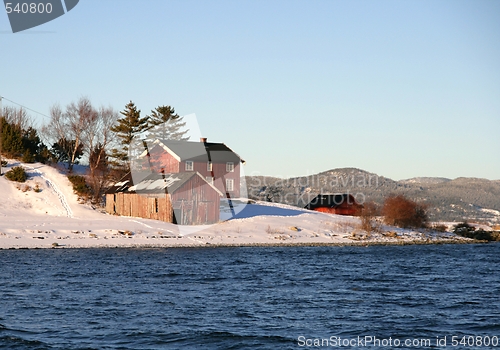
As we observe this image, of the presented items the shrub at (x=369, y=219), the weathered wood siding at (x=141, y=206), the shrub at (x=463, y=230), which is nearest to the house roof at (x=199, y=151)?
the weathered wood siding at (x=141, y=206)

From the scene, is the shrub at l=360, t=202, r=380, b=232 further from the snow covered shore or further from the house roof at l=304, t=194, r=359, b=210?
the house roof at l=304, t=194, r=359, b=210

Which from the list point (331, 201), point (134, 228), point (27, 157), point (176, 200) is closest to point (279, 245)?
point (176, 200)

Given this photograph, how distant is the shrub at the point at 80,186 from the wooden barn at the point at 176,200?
6777mm

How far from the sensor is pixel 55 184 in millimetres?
68688

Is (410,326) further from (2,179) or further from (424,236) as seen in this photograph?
(2,179)

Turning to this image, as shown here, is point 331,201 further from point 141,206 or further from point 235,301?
point 235,301

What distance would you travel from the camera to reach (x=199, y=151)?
74438 millimetres

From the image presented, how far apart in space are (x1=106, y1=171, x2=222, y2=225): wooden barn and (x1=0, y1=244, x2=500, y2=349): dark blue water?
47.9ft

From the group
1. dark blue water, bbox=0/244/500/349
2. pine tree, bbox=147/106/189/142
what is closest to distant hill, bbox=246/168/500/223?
pine tree, bbox=147/106/189/142

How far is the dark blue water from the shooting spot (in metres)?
19.1

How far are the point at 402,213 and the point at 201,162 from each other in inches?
888

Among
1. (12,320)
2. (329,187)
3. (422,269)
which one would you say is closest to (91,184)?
(422,269)

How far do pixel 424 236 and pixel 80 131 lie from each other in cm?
4209

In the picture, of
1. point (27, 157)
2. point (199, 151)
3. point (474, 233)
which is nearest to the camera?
point (474, 233)
